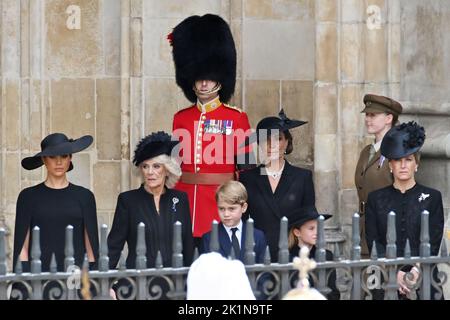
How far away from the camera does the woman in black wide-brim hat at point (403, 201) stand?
31.5 feet

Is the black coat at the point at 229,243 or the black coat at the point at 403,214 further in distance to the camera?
the black coat at the point at 403,214

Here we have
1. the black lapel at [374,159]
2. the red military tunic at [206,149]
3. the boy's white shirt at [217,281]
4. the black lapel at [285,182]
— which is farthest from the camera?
the red military tunic at [206,149]

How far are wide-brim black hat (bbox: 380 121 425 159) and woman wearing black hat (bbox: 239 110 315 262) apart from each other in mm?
727

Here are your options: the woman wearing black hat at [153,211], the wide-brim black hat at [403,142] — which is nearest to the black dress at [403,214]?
the wide-brim black hat at [403,142]

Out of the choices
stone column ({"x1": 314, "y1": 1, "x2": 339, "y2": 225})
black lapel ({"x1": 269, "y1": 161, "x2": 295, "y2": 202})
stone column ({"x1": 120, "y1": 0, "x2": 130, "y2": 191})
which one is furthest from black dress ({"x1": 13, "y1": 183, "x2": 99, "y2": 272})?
stone column ({"x1": 314, "y1": 1, "x2": 339, "y2": 225})

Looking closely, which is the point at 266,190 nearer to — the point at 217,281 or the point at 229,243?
the point at 229,243

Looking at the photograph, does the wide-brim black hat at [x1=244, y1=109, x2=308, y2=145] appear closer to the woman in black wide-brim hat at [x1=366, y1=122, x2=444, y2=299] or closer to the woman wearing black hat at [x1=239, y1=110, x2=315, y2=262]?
the woman wearing black hat at [x1=239, y1=110, x2=315, y2=262]

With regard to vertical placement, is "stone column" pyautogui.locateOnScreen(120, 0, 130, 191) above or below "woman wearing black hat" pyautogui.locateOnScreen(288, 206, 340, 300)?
above

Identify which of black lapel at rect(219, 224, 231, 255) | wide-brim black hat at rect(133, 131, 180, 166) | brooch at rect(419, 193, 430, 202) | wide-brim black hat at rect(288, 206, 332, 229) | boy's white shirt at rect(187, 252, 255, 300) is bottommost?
boy's white shirt at rect(187, 252, 255, 300)

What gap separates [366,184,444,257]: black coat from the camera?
9594 millimetres

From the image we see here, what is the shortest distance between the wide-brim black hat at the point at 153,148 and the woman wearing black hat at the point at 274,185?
2.25ft

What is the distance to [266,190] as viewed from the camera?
34.1 feet

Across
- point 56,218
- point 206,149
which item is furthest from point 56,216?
point 206,149

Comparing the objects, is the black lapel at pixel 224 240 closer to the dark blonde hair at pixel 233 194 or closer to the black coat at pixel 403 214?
the dark blonde hair at pixel 233 194
